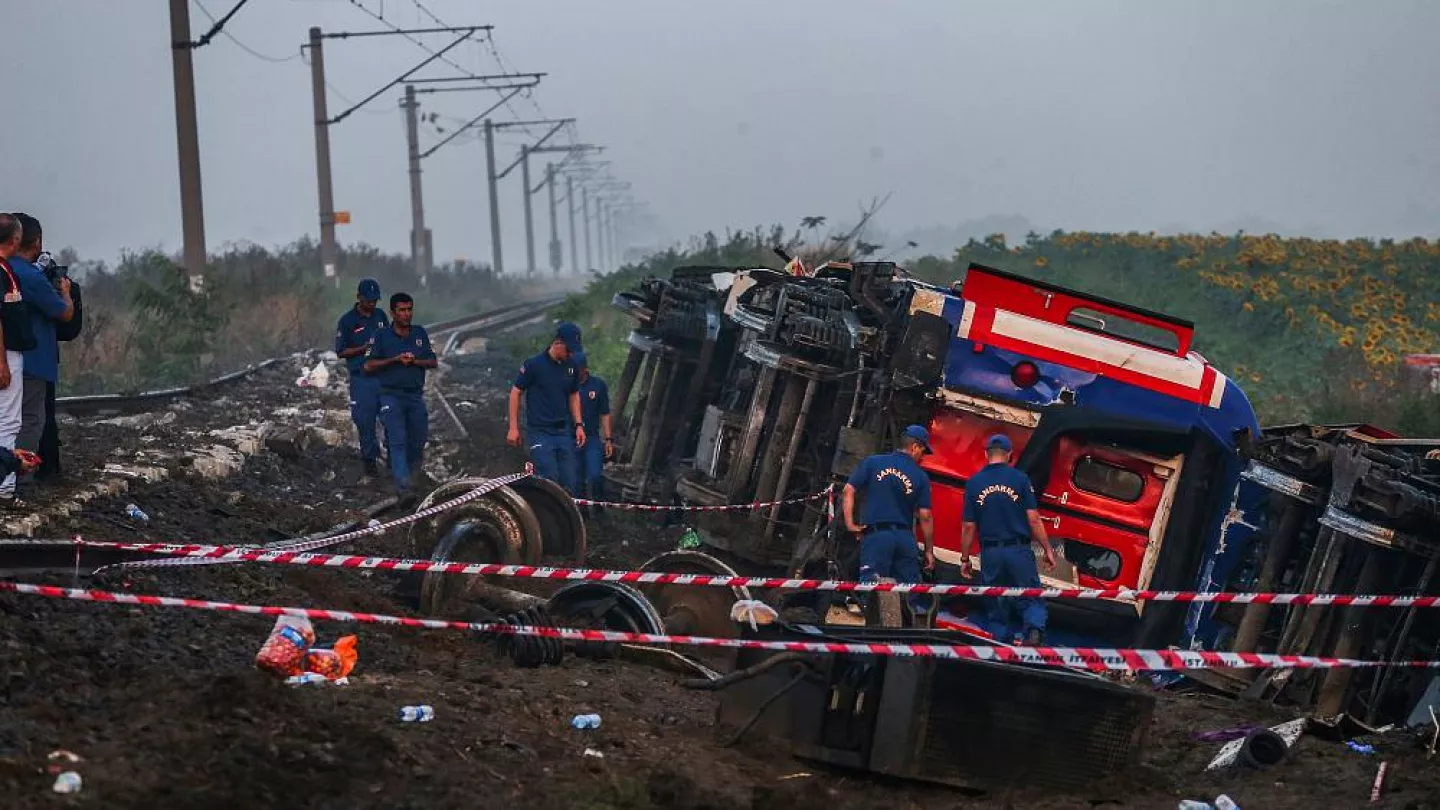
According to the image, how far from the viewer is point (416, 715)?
20.9ft

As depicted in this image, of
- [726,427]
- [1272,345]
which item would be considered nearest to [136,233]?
[1272,345]

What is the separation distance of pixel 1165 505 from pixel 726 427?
3.65 meters

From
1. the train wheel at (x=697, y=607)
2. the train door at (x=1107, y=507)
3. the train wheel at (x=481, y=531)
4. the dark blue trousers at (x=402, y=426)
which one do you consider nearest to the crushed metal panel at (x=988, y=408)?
the train door at (x=1107, y=507)

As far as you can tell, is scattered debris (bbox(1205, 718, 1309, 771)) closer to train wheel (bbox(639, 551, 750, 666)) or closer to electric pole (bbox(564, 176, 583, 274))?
train wheel (bbox(639, 551, 750, 666))

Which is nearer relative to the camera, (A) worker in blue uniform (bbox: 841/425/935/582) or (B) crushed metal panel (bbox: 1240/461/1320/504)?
(B) crushed metal panel (bbox: 1240/461/1320/504)

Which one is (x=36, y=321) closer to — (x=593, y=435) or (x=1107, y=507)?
(x=593, y=435)

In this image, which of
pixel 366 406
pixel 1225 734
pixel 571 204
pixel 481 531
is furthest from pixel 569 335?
pixel 571 204

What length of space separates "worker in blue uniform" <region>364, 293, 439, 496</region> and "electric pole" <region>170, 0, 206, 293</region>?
1110cm

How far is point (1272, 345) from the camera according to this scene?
2450 centimetres

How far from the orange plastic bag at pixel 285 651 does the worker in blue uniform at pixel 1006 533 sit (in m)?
4.04

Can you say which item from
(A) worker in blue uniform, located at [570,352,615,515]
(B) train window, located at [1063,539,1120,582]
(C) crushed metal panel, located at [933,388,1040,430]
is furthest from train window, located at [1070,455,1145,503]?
(A) worker in blue uniform, located at [570,352,615,515]

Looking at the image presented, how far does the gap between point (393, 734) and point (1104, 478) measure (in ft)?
18.5

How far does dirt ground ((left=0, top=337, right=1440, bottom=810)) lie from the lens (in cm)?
529

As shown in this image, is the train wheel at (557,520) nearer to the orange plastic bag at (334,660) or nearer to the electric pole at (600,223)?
the orange plastic bag at (334,660)
